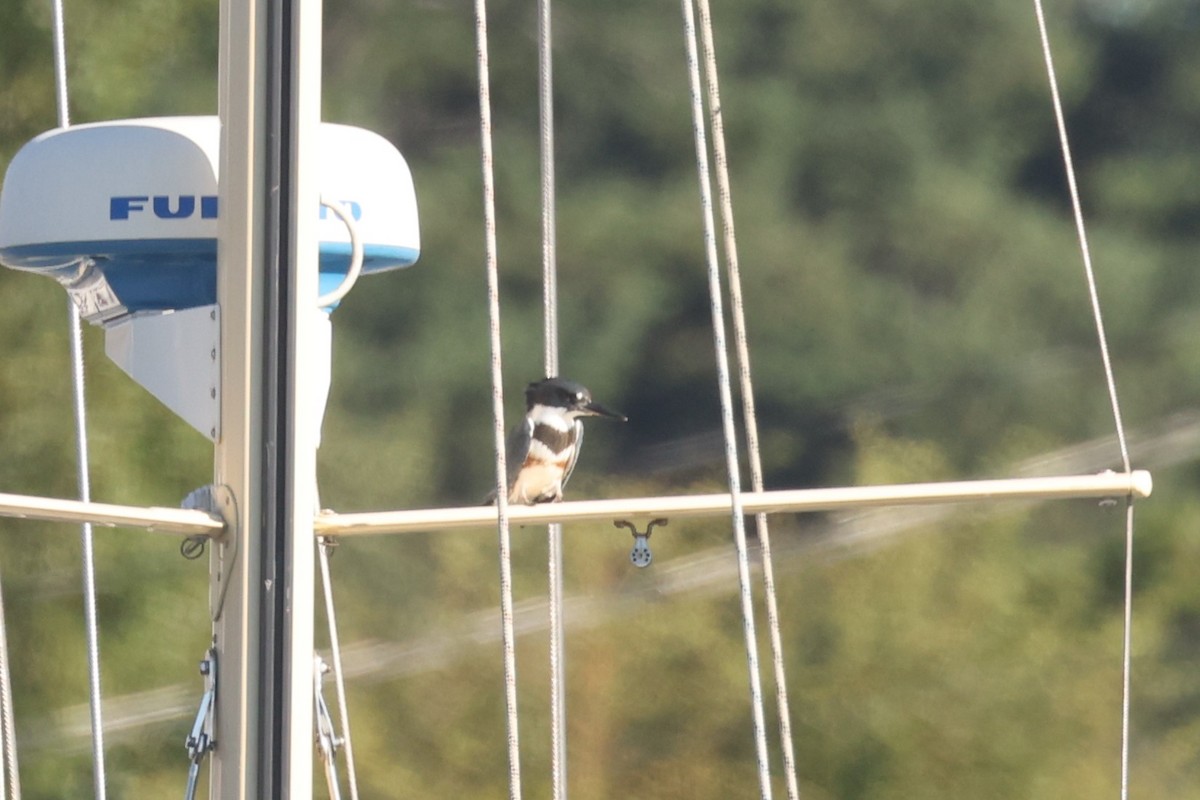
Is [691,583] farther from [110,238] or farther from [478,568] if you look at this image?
[110,238]

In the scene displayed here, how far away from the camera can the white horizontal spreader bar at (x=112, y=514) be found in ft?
6.43

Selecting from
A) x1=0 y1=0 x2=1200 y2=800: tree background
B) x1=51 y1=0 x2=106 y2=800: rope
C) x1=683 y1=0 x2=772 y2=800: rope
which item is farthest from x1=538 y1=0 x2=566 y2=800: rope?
x1=0 y1=0 x2=1200 y2=800: tree background

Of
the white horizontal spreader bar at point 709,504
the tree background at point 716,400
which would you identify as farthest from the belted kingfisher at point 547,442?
the tree background at point 716,400

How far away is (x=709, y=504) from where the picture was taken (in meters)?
2.22

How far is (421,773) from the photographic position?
340 inches

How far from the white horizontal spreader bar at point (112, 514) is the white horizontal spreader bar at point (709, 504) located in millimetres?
110

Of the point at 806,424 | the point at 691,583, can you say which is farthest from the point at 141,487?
the point at 806,424

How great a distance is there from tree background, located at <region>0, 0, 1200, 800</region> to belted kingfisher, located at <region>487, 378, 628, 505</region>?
3.30 meters

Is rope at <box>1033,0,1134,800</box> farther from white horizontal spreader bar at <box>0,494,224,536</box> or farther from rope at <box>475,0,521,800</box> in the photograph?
white horizontal spreader bar at <box>0,494,224,536</box>

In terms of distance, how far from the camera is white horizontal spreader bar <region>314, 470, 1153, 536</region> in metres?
2.13

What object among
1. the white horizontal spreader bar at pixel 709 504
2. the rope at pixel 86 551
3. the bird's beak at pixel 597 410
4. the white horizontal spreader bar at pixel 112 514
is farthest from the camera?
the bird's beak at pixel 597 410

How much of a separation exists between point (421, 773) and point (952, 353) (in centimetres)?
362

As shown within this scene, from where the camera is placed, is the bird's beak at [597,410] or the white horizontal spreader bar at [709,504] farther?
the bird's beak at [597,410]

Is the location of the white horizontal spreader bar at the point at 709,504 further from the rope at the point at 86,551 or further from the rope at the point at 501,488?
the rope at the point at 86,551
